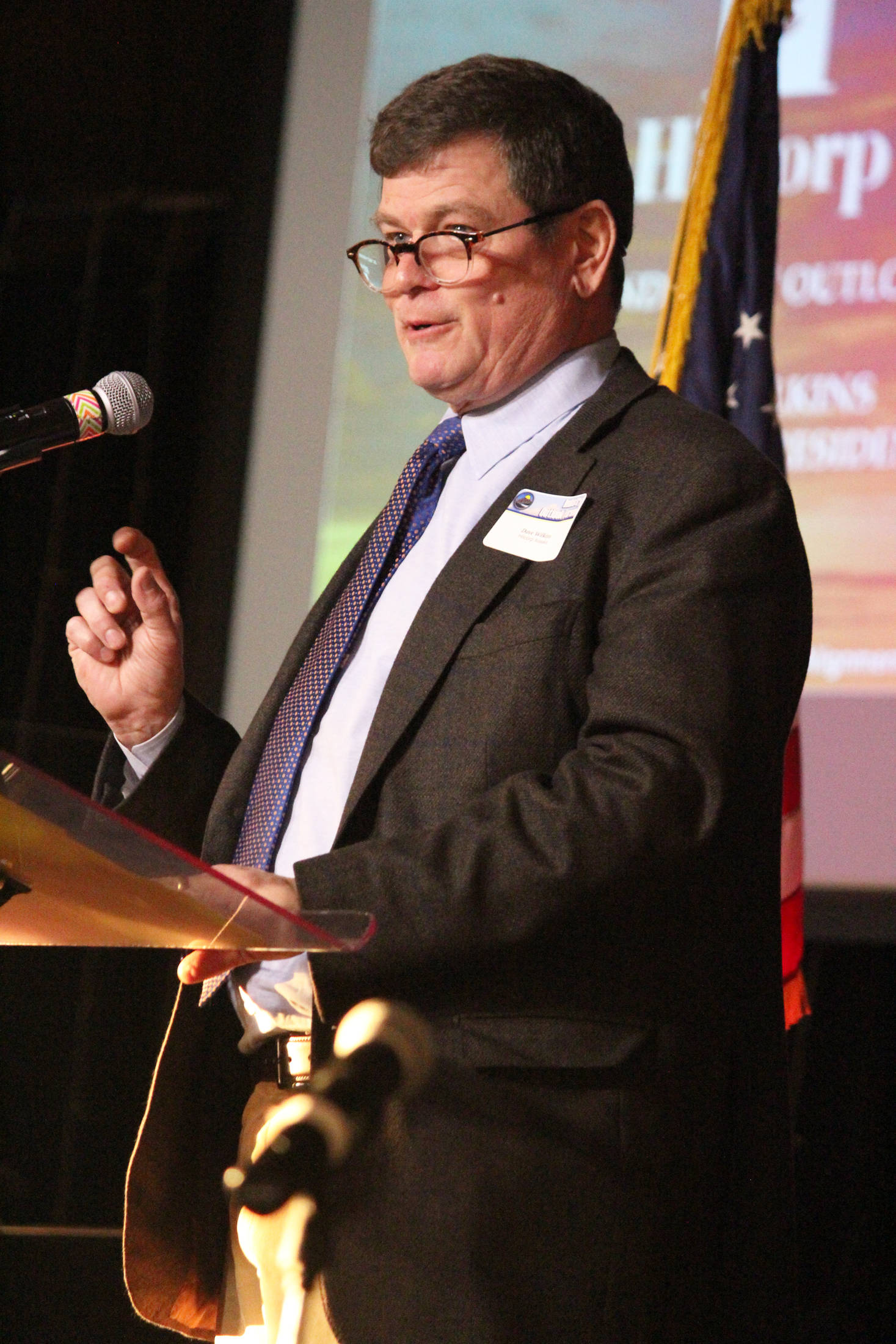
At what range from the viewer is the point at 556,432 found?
1.60 metres

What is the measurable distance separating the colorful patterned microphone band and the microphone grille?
0.01 meters

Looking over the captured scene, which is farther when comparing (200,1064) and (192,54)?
(192,54)

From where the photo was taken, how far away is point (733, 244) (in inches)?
122

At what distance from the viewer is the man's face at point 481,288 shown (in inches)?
65.8

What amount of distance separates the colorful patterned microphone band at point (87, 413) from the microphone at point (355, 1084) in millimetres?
636

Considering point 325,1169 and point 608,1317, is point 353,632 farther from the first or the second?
point 608,1317

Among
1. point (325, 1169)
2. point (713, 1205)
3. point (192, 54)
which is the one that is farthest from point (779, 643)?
point (192, 54)

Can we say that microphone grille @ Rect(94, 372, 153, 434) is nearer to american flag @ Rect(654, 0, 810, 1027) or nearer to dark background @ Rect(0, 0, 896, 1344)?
american flag @ Rect(654, 0, 810, 1027)

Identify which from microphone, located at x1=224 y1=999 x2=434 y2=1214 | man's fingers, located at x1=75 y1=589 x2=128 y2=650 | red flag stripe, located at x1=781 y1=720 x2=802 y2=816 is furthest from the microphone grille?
red flag stripe, located at x1=781 y1=720 x2=802 y2=816

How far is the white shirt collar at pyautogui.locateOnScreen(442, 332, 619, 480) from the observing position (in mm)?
1669

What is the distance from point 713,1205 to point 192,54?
343 centimetres

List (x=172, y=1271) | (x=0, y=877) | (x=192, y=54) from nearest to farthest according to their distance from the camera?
(x=0, y=877), (x=172, y=1271), (x=192, y=54)

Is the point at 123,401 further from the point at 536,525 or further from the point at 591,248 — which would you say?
the point at 591,248

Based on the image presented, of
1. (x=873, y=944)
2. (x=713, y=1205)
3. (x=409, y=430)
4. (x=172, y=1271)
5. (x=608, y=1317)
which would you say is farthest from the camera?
(x=409, y=430)
